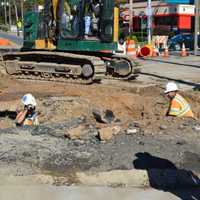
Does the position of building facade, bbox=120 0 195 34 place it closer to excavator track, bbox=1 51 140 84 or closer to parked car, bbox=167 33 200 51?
parked car, bbox=167 33 200 51

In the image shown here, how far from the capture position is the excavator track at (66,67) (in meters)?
18.8

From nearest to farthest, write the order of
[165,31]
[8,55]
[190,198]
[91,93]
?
[190,198], [91,93], [8,55], [165,31]

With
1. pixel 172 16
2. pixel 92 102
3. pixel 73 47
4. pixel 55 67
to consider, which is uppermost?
pixel 172 16

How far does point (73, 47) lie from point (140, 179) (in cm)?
1229

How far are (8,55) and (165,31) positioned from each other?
46.3 meters

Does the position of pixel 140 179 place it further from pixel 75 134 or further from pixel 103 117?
pixel 103 117

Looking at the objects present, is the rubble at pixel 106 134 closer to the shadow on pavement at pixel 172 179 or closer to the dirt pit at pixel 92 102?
the dirt pit at pixel 92 102

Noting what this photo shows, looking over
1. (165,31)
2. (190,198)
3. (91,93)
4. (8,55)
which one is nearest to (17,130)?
(190,198)

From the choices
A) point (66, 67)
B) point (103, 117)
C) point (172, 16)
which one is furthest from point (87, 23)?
point (172, 16)

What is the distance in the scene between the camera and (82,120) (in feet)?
36.8

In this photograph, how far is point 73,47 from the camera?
19.2 m

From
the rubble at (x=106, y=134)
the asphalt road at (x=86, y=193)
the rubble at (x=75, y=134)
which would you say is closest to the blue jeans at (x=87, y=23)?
the rubble at (x=75, y=134)

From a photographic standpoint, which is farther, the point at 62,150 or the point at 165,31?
the point at 165,31

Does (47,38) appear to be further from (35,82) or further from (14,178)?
(14,178)
